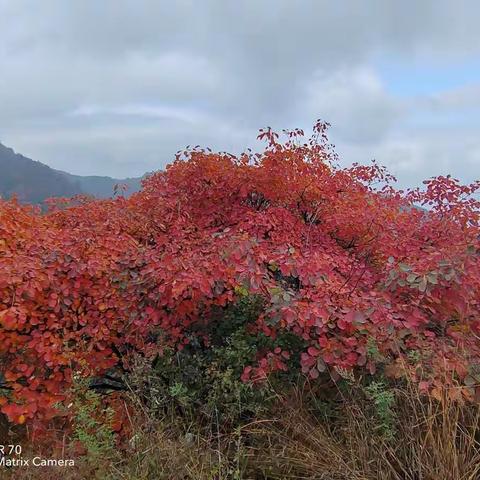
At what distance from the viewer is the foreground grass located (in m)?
3.00

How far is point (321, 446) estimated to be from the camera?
3238 mm

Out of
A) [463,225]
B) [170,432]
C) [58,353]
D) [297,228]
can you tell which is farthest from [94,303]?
[463,225]

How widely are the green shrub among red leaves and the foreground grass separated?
0.74ft

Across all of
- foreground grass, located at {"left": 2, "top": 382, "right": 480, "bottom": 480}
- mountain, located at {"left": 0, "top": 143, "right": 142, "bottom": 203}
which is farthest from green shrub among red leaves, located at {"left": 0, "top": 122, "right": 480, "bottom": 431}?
mountain, located at {"left": 0, "top": 143, "right": 142, "bottom": 203}

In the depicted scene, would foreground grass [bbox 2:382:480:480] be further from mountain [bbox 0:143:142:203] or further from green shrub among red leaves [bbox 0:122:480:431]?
mountain [bbox 0:143:142:203]

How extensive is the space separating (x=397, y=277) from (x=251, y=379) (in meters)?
1.32

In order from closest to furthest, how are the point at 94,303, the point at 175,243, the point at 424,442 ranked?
the point at 424,442 → the point at 94,303 → the point at 175,243

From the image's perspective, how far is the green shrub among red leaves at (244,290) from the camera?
3494 millimetres

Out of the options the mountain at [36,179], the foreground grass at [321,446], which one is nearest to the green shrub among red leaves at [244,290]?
the foreground grass at [321,446]

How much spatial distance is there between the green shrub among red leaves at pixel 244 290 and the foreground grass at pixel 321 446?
227mm

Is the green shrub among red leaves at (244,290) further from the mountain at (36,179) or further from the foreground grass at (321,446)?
the mountain at (36,179)

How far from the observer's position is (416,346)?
11.5 feet

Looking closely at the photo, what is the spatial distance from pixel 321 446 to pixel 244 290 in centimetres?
126

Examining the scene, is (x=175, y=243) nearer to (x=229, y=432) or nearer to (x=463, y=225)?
(x=229, y=432)
